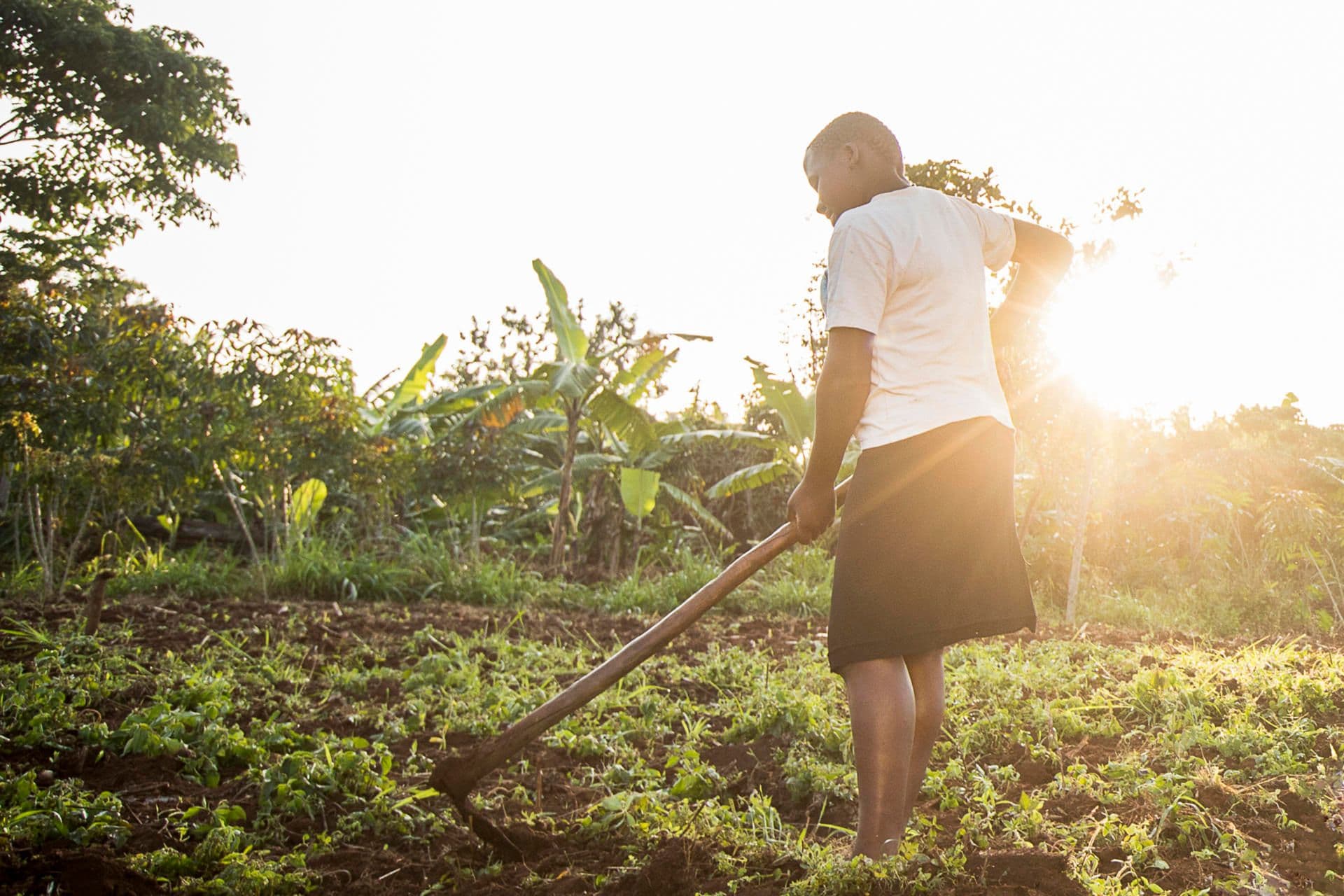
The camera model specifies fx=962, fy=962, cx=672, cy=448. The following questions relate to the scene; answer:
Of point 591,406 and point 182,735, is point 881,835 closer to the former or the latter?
point 182,735

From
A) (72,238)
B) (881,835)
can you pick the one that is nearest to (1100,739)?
(881,835)

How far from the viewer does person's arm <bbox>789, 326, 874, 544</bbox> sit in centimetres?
217

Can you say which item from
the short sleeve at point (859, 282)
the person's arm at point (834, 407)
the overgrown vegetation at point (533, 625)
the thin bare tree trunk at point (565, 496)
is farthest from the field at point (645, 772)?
the thin bare tree trunk at point (565, 496)

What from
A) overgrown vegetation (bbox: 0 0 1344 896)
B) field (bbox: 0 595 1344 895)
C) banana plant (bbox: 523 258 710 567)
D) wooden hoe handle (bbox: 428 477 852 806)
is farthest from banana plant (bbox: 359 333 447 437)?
wooden hoe handle (bbox: 428 477 852 806)

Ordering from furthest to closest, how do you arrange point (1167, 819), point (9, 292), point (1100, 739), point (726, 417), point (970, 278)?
point (726, 417), point (9, 292), point (1100, 739), point (1167, 819), point (970, 278)

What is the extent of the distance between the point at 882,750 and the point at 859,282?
1.04m

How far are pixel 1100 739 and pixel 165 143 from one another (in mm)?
9928

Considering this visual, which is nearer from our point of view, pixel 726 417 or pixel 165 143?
pixel 165 143

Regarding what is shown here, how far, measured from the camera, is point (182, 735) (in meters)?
3.60

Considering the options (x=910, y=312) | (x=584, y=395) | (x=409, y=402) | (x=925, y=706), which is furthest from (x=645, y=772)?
(x=409, y=402)

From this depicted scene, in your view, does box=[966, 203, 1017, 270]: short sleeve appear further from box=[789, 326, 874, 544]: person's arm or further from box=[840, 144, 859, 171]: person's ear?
box=[789, 326, 874, 544]: person's arm

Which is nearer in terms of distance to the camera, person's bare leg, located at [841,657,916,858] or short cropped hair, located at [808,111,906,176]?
person's bare leg, located at [841,657,916,858]

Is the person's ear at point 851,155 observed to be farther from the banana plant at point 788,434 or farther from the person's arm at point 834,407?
the banana plant at point 788,434

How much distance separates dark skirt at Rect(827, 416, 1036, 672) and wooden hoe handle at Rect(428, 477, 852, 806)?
0.19 metres
